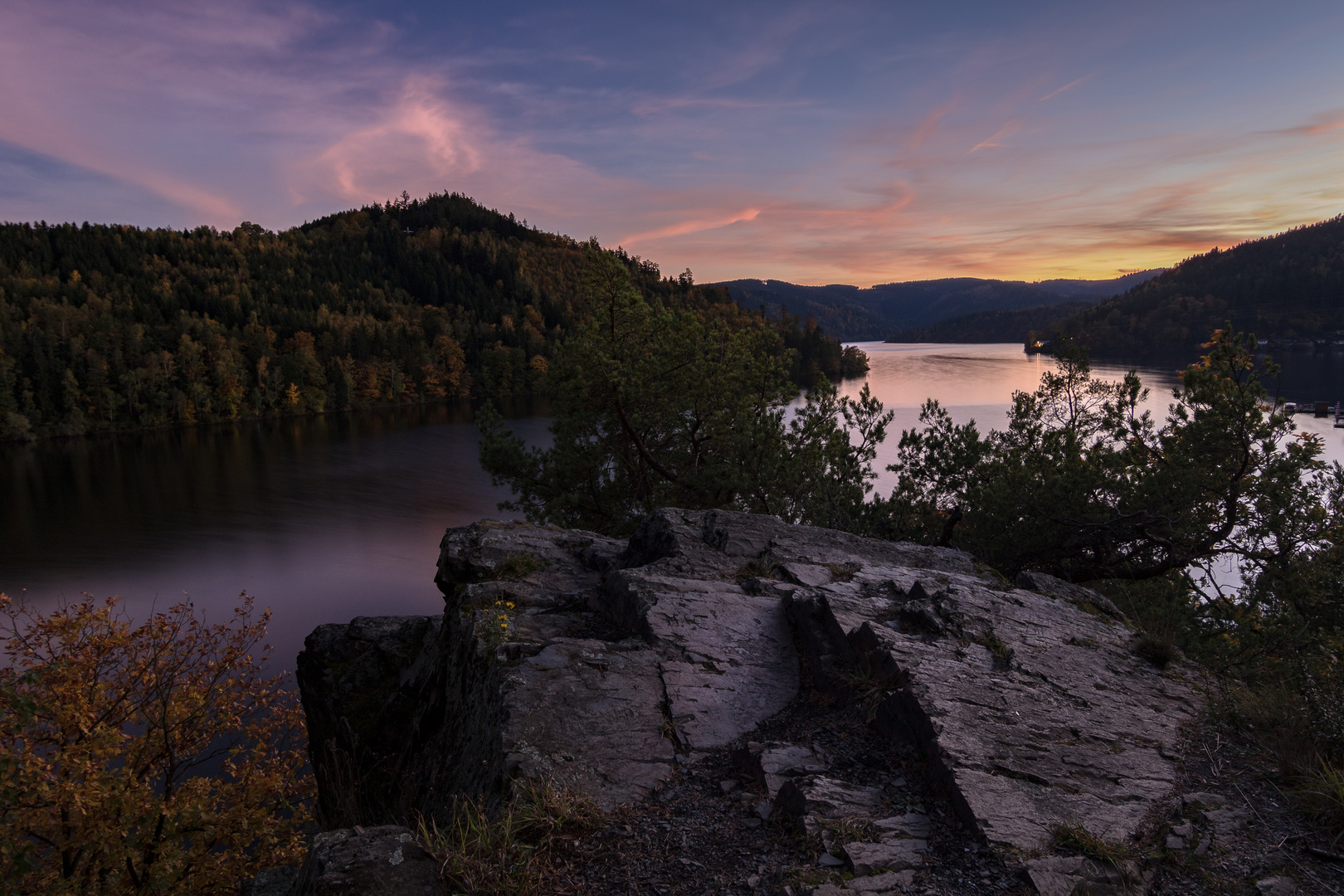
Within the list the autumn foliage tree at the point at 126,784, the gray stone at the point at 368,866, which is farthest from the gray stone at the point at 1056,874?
the autumn foliage tree at the point at 126,784

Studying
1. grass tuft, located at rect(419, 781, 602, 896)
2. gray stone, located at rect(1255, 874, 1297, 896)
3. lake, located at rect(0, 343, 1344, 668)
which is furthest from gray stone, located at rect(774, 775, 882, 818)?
lake, located at rect(0, 343, 1344, 668)

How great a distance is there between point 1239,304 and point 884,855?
15431cm

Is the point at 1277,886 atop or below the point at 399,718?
atop

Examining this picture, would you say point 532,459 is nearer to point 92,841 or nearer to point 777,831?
point 92,841

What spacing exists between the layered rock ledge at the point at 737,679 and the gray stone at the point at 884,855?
0.02 metres

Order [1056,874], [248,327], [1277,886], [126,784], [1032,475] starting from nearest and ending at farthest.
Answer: [1277,886], [1056,874], [126,784], [1032,475], [248,327]

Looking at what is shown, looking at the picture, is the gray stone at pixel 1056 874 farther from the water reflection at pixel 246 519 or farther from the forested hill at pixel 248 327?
the forested hill at pixel 248 327

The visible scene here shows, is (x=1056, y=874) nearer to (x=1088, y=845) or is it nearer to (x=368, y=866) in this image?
(x=1088, y=845)

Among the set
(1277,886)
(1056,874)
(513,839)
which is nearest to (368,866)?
(513,839)

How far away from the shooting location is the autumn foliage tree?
11766 mm

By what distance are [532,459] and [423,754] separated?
14807 millimetres

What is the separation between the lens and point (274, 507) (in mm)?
49125

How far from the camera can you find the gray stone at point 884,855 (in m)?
4.28

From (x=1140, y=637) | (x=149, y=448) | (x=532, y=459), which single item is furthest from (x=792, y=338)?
(x=1140, y=637)
